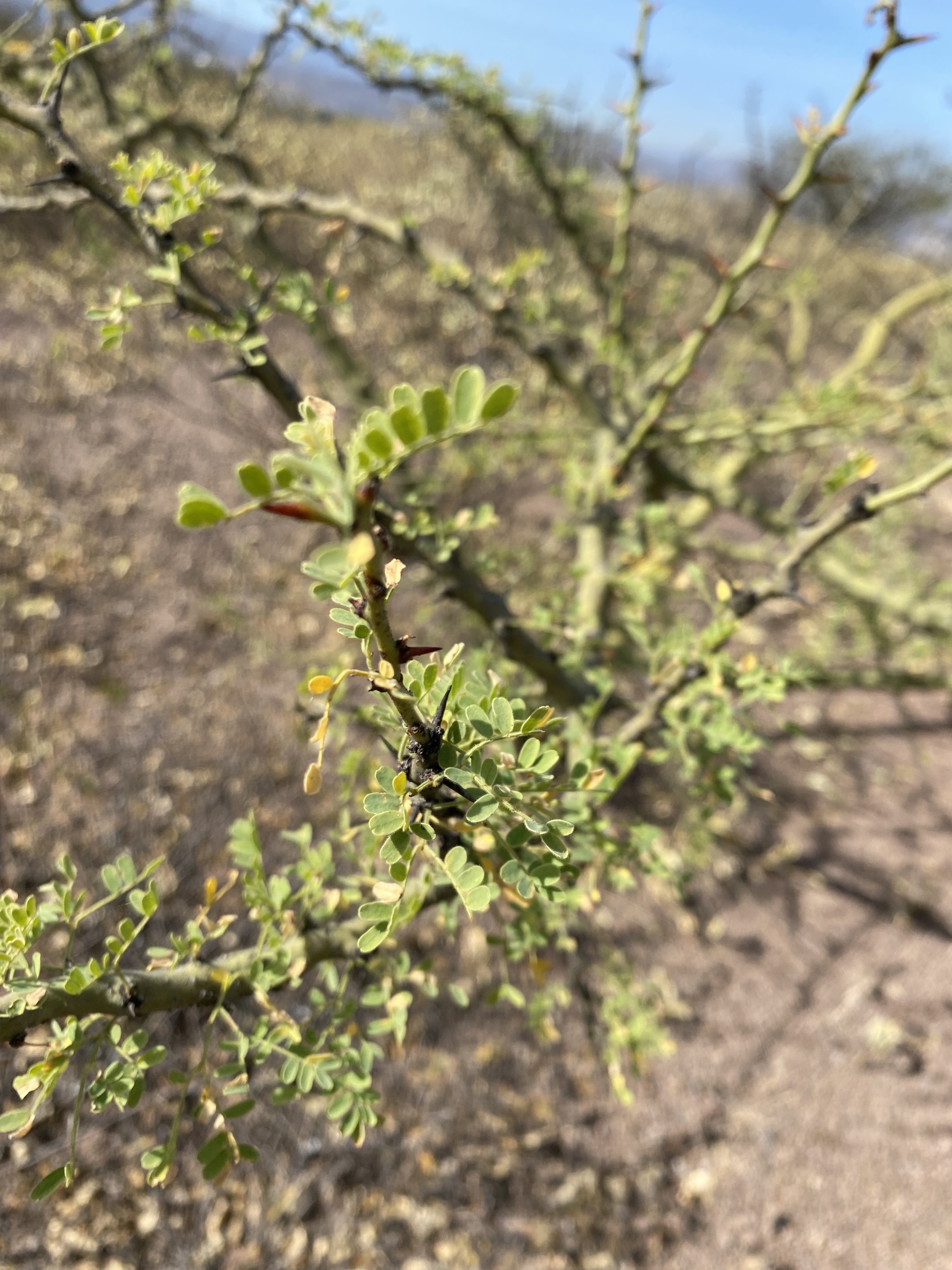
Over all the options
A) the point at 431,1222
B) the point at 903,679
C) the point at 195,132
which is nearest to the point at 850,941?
the point at 903,679

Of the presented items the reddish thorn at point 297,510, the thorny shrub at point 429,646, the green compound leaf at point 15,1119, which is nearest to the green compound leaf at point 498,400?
the thorny shrub at point 429,646

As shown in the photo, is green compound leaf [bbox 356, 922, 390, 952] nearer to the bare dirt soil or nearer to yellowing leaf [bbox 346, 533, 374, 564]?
yellowing leaf [bbox 346, 533, 374, 564]

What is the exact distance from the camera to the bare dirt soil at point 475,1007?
79.1 inches

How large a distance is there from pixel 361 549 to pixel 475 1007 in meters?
2.54

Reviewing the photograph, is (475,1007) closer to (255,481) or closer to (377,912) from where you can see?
(377,912)

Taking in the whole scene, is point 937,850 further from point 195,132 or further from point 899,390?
point 195,132

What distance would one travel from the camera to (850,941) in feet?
9.70

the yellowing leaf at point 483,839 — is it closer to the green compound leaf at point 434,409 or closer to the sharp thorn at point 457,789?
the sharp thorn at point 457,789

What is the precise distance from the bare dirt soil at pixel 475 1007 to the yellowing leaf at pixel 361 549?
79.6 inches

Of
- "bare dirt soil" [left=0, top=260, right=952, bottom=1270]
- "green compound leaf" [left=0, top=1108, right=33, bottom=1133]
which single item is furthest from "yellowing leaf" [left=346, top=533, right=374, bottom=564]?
"bare dirt soil" [left=0, top=260, right=952, bottom=1270]

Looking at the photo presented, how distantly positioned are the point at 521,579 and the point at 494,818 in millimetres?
1563

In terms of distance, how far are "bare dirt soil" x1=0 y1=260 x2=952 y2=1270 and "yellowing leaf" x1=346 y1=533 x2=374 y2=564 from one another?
202 centimetres

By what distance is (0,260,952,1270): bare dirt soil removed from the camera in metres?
2.01

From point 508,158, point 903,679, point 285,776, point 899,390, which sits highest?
point 508,158
